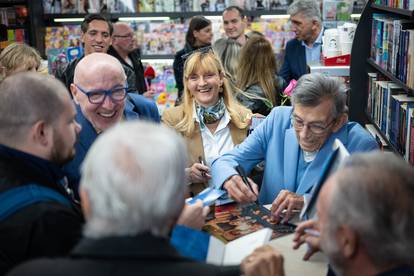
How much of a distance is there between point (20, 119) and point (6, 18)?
18.6 feet

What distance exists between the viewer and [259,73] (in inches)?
190

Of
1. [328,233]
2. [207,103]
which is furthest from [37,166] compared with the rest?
[207,103]

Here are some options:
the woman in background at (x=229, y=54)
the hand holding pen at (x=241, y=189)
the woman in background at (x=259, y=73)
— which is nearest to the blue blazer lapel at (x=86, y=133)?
the hand holding pen at (x=241, y=189)

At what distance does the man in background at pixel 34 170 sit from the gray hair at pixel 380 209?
81cm

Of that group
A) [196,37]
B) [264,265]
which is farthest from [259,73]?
[264,265]

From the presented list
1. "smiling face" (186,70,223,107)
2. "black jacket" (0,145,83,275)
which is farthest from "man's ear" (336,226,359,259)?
"smiling face" (186,70,223,107)

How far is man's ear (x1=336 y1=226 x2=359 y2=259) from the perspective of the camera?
4.83 feet

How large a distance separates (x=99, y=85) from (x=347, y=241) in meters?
1.71

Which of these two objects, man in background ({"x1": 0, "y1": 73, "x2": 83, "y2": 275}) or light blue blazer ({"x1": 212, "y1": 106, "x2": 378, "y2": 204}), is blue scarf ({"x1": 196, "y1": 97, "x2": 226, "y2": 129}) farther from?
man in background ({"x1": 0, "y1": 73, "x2": 83, "y2": 275})

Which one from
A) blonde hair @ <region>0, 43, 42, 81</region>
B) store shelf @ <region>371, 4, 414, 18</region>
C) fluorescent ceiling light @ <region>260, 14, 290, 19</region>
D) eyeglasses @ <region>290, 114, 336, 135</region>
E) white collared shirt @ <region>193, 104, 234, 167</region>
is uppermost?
store shelf @ <region>371, 4, 414, 18</region>

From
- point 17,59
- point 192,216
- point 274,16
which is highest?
point 274,16

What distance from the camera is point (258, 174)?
3619 millimetres

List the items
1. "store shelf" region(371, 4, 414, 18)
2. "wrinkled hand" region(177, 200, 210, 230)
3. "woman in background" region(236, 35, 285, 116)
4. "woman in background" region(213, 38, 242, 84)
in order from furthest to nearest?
1. "woman in background" region(213, 38, 242, 84)
2. "woman in background" region(236, 35, 285, 116)
3. "store shelf" region(371, 4, 414, 18)
4. "wrinkled hand" region(177, 200, 210, 230)

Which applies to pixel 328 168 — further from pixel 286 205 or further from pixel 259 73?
pixel 259 73
